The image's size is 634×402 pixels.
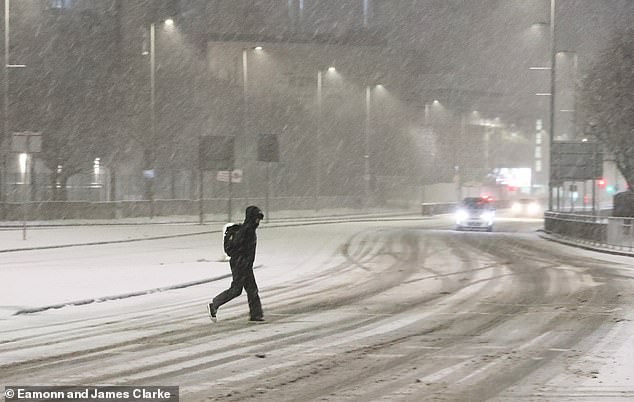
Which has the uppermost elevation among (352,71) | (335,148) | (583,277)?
(352,71)

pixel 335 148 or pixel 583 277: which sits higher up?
pixel 335 148

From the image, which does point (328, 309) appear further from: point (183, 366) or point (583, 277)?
point (583, 277)

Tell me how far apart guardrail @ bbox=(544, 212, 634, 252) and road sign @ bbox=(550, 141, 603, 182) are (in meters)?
1.82

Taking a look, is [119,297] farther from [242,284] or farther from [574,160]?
[574,160]

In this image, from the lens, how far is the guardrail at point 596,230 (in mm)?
27547

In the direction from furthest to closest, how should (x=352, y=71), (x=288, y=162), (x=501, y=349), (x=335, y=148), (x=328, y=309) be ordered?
(x=352, y=71) < (x=335, y=148) < (x=288, y=162) < (x=328, y=309) < (x=501, y=349)

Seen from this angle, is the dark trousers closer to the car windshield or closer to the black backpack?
the black backpack

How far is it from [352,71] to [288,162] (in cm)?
1914

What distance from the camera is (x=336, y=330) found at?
39.0ft

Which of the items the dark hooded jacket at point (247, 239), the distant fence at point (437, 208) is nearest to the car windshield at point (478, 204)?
the distant fence at point (437, 208)

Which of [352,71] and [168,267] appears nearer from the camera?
[168,267]

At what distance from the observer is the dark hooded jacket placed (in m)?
12.4

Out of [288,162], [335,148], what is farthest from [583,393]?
[335,148]

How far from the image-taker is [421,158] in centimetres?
9188
